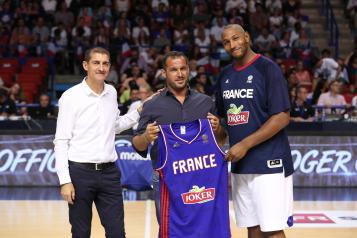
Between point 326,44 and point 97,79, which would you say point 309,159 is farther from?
point 326,44

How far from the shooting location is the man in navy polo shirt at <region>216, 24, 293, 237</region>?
4996mm

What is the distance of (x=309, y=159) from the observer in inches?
460

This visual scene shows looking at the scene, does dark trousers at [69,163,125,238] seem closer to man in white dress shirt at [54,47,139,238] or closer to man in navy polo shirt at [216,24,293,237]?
man in white dress shirt at [54,47,139,238]

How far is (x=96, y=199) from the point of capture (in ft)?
18.7

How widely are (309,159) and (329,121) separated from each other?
702 millimetres

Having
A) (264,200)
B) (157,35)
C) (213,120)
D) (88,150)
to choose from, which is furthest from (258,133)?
(157,35)

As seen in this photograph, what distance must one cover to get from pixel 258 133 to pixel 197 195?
58cm

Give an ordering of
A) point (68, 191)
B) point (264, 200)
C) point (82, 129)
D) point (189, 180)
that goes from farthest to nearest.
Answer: point (82, 129)
point (68, 191)
point (264, 200)
point (189, 180)

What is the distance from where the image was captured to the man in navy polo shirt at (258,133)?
197 inches

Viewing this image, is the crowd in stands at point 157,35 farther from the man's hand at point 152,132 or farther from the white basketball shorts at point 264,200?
the man's hand at point 152,132

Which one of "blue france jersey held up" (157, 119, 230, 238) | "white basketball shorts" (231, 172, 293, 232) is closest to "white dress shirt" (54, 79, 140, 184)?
"blue france jersey held up" (157, 119, 230, 238)

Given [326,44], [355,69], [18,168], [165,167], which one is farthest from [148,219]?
[326,44]

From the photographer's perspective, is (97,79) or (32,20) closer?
(97,79)

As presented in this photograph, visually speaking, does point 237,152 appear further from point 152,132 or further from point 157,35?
point 157,35
